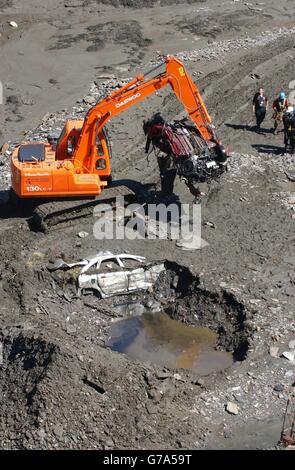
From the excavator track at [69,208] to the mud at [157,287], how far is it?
1.02 ft

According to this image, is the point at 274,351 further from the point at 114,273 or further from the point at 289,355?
the point at 114,273

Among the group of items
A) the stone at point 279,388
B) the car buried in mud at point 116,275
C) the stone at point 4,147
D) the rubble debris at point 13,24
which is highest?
the rubble debris at point 13,24

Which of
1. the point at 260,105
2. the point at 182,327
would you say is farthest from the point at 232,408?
the point at 260,105

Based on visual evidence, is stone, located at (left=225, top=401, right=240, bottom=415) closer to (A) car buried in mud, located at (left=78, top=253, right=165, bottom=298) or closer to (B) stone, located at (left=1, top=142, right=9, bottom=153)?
(A) car buried in mud, located at (left=78, top=253, right=165, bottom=298)

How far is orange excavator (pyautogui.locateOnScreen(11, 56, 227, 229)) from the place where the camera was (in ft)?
61.7

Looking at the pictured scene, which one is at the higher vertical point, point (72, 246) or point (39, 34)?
point (39, 34)

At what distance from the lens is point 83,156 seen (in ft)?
63.1

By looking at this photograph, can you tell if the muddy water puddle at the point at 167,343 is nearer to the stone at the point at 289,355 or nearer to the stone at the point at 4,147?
the stone at the point at 289,355

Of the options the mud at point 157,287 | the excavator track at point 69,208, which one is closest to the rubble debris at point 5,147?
the mud at point 157,287

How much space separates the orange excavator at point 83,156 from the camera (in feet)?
61.7
